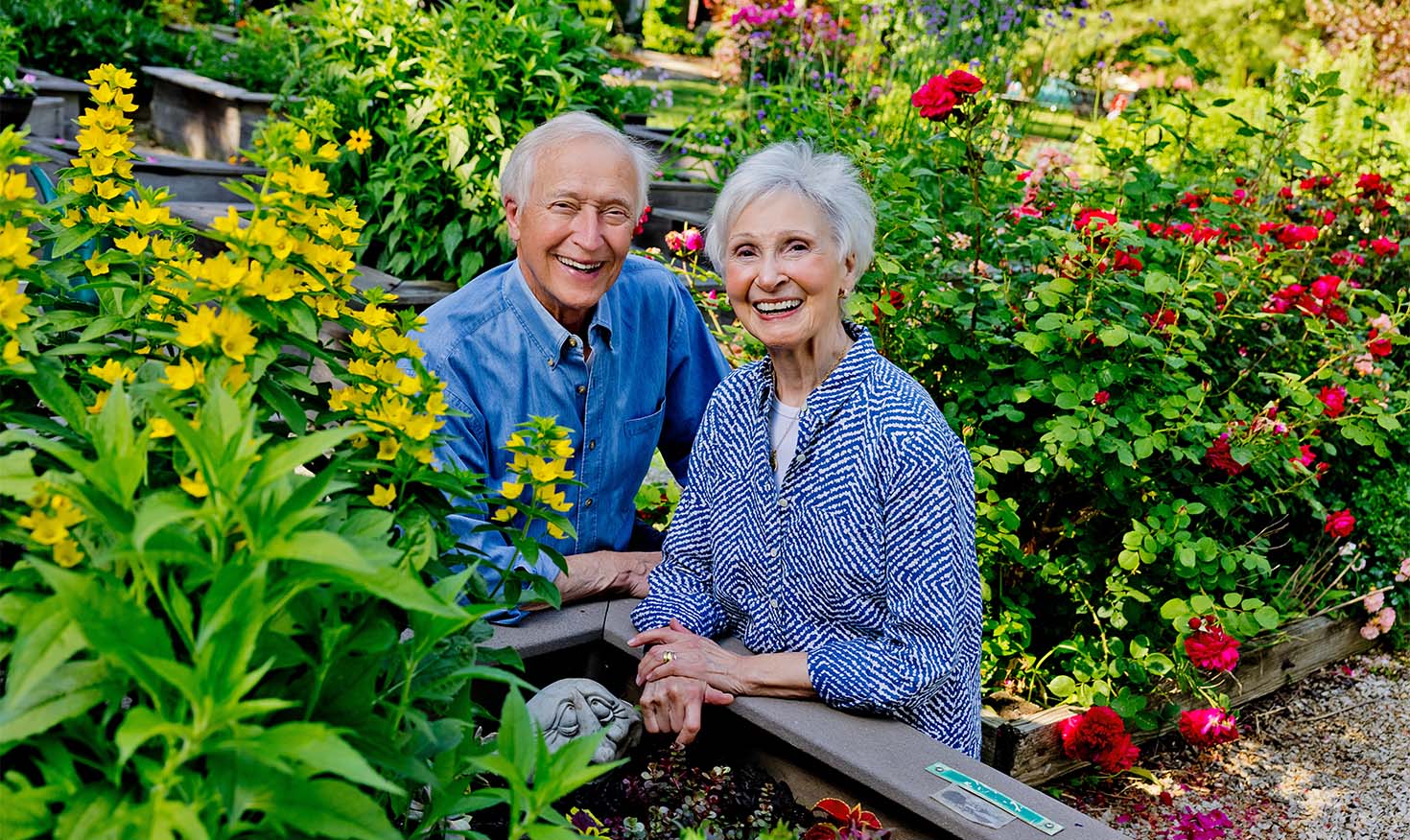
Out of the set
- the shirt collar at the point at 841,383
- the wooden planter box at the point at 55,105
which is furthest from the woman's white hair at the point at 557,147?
the wooden planter box at the point at 55,105

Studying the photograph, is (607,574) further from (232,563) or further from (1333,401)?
(1333,401)

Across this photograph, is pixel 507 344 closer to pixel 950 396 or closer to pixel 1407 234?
pixel 950 396

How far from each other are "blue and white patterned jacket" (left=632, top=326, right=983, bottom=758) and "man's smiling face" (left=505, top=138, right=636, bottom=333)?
1.34 feet

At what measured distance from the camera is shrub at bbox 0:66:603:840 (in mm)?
992

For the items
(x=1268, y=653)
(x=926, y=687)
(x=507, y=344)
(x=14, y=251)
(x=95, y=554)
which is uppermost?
(x=14, y=251)

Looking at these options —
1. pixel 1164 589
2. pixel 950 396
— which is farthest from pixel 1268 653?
pixel 950 396

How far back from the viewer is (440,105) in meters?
4.82

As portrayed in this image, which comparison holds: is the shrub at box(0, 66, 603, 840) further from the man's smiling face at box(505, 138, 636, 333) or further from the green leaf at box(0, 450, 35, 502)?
the man's smiling face at box(505, 138, 636, 333)

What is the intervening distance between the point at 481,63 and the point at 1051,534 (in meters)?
2.73

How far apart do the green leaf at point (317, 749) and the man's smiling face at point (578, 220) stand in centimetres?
180

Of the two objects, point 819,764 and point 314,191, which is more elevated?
point 314,191

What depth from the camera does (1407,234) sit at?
5.49 metres

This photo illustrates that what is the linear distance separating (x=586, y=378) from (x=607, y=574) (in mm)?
442

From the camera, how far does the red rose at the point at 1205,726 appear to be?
3209 millimetres
